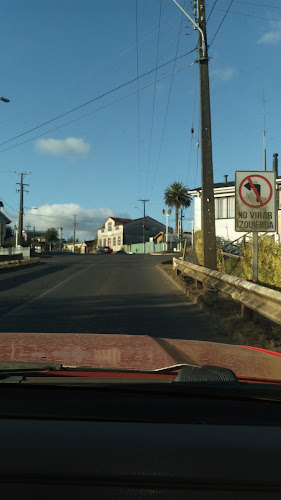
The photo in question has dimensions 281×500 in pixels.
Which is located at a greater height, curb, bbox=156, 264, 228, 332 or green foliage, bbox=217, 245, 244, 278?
green foliage, bbox=217, 245, 244, 278

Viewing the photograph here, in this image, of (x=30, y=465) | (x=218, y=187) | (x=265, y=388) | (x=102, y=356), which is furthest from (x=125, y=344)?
(x=218, y=187)

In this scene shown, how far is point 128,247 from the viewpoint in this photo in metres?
95.4

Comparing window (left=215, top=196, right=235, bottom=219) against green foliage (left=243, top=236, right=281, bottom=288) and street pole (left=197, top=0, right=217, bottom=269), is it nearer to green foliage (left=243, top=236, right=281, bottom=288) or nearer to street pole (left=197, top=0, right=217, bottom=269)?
street pole (left=197, top=0, right=217, bottom=269)

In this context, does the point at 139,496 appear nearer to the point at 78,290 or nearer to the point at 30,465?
the point at 30,465

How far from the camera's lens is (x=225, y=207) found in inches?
1275

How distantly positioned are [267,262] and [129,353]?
959cm

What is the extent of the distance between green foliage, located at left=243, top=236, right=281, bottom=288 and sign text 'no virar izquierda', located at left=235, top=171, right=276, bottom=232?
2.75 metres

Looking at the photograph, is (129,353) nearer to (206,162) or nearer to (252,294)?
(252,294)

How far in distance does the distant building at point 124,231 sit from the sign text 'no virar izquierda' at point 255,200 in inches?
3639

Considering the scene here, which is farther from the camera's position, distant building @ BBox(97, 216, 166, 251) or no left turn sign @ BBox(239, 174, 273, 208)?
distant building @ BBox(97, 216, 166, 251)

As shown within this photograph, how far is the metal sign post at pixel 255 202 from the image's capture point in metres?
8.44

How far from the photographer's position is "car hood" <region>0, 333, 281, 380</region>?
255 centimetres

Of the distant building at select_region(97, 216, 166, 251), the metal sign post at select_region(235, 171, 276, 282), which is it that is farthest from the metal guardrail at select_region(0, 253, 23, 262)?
the distant building at select_region(97, 216, 166, 251)

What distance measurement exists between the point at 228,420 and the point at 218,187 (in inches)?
1278
